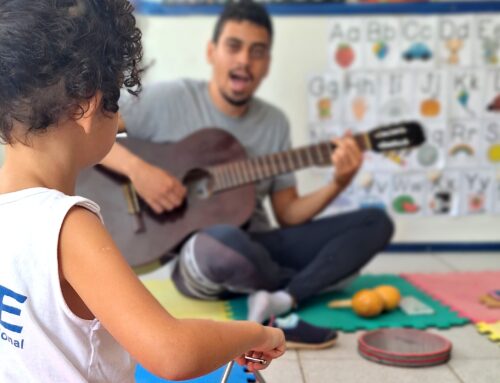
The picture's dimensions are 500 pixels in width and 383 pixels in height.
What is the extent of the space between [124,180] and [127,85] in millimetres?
1034

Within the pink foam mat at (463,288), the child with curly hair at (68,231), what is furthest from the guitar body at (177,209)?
the child with curly hair at (68,231)

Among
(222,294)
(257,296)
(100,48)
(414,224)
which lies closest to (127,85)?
(100,48)

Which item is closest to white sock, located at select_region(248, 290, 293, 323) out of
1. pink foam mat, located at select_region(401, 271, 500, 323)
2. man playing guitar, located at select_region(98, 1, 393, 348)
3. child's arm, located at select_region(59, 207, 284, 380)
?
man playing guitar, located at select_region(98, 1, 393, 348)

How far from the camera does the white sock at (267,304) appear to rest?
1.60 m

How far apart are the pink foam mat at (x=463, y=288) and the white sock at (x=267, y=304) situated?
16.9 inches

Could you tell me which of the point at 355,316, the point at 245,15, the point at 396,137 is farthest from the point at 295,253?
the point at 245,15

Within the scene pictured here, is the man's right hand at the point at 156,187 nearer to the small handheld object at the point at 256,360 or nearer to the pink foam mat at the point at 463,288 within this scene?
the pink foam mat at the point at 463,288

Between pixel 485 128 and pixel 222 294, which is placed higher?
pixel 485 128

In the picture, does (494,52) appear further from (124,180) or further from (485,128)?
(124,180)

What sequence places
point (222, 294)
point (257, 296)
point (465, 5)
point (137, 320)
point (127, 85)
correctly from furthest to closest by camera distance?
point (465, 5) < point (222, 294) < point (257, 296) < point (127, 85) < point (137, 320)

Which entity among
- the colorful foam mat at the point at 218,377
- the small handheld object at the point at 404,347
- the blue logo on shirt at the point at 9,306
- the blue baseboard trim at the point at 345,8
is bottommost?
the small handheld object at the point at 404,347

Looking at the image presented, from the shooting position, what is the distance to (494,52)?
8.11 feet

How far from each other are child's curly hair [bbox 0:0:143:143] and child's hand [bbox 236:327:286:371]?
0.94 ft

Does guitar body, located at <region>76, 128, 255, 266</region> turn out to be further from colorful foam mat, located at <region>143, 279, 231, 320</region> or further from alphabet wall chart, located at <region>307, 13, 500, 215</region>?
alphabet wall chart, located at <region>307, 13, 500, 215</region>
